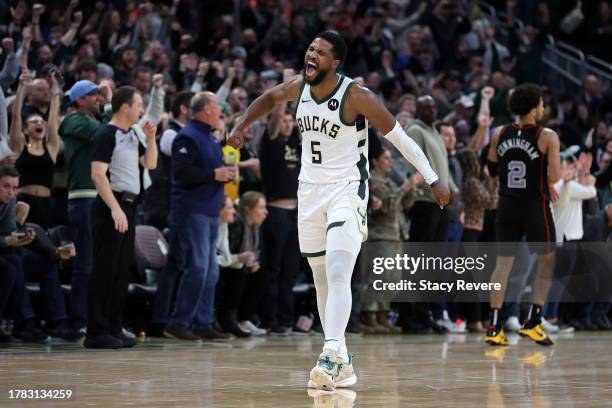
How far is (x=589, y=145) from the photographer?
57.2 feet

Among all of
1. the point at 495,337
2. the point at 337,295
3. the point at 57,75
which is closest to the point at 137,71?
the point at 57,75

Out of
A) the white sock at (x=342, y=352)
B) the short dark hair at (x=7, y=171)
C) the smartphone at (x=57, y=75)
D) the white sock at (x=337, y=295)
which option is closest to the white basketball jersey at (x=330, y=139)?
the white sock at (x=337, y=295)

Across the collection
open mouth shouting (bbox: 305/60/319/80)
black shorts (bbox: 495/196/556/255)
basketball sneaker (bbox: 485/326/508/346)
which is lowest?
basketball sneaker (bbox: 485/326/508/346)

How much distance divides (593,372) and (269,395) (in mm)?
2801

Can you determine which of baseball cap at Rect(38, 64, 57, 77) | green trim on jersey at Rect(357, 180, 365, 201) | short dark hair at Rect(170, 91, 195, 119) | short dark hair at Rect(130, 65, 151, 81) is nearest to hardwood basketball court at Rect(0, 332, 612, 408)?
green trim on jersey at Rect(357, 180, 365, 201)

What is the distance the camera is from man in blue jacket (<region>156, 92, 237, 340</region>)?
10695 millimetres

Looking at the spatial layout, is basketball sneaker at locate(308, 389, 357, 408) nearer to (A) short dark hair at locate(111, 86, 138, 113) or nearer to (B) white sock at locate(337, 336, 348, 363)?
(B) white sock at locate(337, 336, 348, 363)

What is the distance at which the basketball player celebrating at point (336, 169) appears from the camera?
22.1 feet

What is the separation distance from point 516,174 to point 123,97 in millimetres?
3758

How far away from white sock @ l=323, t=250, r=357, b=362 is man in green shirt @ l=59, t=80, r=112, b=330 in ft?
12.9

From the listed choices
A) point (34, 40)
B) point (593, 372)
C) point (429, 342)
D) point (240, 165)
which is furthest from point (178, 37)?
point (593, 372)

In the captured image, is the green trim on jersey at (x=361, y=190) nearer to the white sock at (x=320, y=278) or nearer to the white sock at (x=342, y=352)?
the white sock at (x=320, y=278)

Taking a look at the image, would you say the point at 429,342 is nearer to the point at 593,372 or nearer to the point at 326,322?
the point at 593,372

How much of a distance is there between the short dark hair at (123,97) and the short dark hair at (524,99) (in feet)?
11.8
